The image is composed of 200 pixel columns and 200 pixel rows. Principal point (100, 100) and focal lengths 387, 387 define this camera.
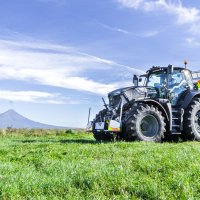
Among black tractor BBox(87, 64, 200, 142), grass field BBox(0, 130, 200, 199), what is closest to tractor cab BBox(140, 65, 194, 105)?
black tractor BBox(87, 64, 200, 142)

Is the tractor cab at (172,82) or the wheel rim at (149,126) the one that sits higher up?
the tractor cab at (172,82)

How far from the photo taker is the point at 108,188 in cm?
592

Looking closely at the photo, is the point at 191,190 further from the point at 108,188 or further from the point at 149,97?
the point at 149,97

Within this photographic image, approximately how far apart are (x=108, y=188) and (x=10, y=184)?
5.01 feet

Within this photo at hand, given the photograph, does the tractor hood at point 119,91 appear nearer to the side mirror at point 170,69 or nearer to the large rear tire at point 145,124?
the large rear tire at point 145,124

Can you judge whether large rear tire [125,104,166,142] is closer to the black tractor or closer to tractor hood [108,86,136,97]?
the black tractor

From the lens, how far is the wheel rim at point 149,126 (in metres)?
15.3

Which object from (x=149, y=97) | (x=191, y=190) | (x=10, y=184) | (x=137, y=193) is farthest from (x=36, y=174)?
(x=149, y=97)

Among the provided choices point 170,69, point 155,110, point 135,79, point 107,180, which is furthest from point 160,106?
point 107,180

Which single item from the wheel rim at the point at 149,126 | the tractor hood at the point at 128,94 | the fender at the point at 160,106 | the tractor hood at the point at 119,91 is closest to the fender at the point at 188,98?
the fender at the point at 160,106

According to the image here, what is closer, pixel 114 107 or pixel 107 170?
pixel 107 170

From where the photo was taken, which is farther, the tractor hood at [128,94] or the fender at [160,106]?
the tractor hood at [128,94]

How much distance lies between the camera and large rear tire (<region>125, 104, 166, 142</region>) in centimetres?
1470

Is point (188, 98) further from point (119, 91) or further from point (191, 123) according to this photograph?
point (119, 91)
